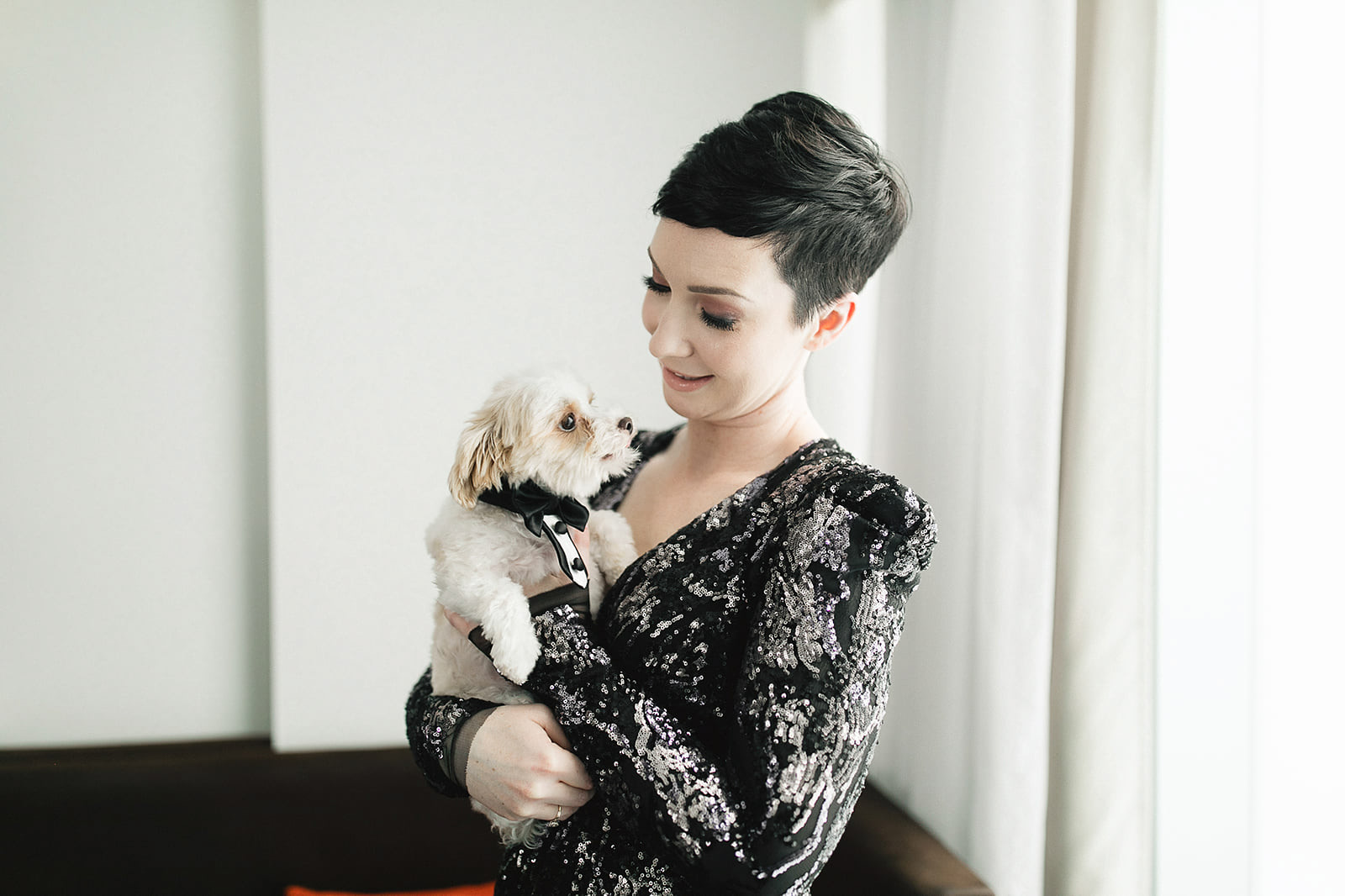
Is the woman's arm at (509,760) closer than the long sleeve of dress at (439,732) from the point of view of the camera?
Yes

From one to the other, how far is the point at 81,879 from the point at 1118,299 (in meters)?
2.94

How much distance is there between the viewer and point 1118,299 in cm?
141

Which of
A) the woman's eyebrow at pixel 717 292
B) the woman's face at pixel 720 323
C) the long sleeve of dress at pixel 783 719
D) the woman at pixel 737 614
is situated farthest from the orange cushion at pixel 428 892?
the woman's eyebrow at pixel 717 292

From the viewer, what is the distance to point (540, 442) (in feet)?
3.87

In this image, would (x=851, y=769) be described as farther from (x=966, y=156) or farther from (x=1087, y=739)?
(x=966, y=156)

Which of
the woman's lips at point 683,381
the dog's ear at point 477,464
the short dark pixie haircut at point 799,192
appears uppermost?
the short dark pixie haircut at point 799,192

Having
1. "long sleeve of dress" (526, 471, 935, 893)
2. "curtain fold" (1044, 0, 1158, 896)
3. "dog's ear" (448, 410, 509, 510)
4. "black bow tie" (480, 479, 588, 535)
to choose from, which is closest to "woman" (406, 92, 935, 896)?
"long sleeve of dress" (526, 471, 935, 893)

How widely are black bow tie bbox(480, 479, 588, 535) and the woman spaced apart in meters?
0.12

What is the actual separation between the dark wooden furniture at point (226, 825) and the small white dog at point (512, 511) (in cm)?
149

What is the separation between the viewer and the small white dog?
1.17 m

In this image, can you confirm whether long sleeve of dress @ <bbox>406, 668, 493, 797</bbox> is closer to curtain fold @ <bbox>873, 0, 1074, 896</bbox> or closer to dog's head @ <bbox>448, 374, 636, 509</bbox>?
dog's head @ <bbox>448, 374, 636, 509</bbox>

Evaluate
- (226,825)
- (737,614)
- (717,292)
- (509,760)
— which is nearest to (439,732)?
(509,760)

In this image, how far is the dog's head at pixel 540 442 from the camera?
1180 millimetres

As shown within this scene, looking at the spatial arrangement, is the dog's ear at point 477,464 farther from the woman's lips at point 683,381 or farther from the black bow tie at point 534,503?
the woman's lips at point 683,381
